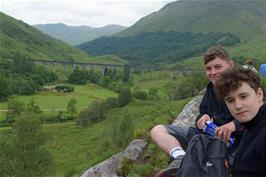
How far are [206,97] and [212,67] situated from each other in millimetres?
529

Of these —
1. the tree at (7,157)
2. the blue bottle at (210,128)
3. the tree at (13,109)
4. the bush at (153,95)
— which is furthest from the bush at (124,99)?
the blue bottle at (210,128)

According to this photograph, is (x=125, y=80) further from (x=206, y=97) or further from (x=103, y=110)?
(x=206, y=97)


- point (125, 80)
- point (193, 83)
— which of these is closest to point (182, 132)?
point (193, 83)

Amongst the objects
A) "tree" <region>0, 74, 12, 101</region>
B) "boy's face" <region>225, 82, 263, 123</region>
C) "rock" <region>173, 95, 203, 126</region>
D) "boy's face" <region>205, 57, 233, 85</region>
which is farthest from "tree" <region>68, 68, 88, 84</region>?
"boy's face" <region>225, 82, 263, 123</region>

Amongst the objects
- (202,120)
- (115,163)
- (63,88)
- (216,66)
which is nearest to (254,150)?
(202,120)

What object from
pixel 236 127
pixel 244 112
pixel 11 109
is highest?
pixel 244 112

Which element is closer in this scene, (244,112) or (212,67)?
(244,112)

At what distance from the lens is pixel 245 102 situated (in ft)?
13.5

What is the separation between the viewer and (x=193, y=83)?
7606 cm

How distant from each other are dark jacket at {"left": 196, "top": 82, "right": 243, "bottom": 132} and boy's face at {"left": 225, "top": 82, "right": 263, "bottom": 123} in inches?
65.5

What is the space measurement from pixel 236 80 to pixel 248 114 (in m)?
0.39

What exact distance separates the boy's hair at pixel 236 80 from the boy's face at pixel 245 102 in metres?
0.04

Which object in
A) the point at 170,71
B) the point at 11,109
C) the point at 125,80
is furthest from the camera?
the point at 170,71

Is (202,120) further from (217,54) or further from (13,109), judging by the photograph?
(13,109)
